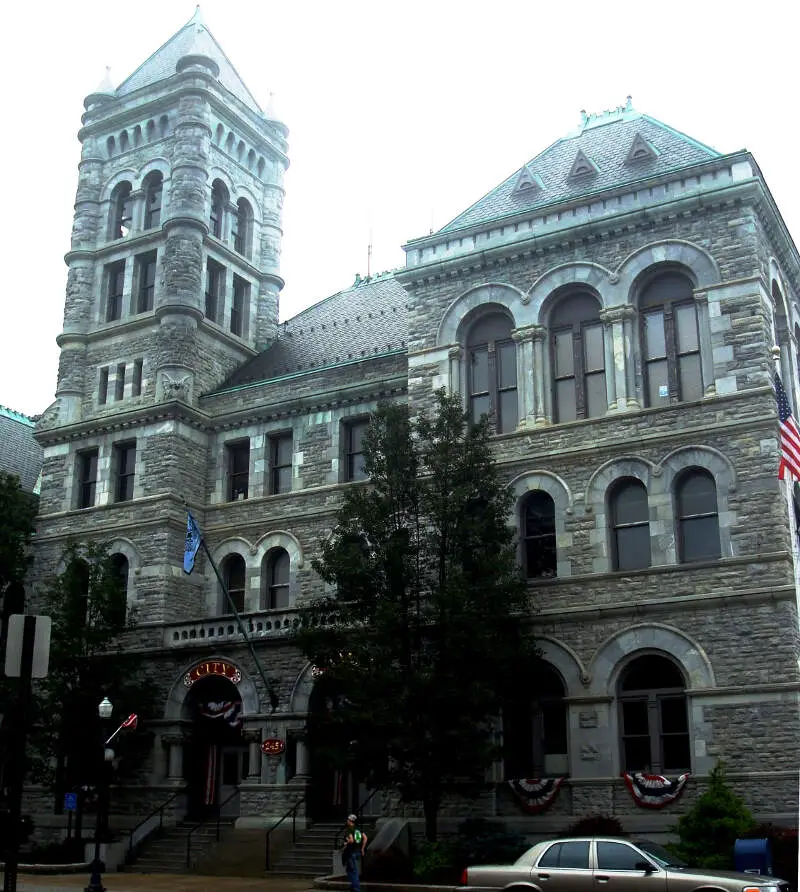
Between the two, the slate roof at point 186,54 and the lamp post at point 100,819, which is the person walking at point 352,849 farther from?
the slate roof at point 186,54

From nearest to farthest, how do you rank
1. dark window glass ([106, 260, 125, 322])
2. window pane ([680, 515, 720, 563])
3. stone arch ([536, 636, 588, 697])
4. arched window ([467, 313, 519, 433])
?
window pane ([680, 515, 720, 563]) → stone arch ([536, 636, 588, 697]) → arched window ([467, 313, 519, 433]) → dark window glass ([106, 260, 125, 322])

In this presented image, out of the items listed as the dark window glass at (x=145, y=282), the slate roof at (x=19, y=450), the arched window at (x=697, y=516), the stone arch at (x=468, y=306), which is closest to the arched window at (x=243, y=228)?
the dark window glass at (x=145, y=282)

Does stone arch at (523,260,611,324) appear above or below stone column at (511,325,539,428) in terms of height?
above

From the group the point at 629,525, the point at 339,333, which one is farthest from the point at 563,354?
the point at 339,333

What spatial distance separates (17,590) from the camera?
1450cm

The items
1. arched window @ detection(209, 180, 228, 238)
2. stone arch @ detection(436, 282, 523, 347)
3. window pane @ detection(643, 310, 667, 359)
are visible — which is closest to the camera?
window pane @ detection(643, 310, 667, 359)

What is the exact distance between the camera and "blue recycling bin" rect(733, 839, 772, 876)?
67.3 ft

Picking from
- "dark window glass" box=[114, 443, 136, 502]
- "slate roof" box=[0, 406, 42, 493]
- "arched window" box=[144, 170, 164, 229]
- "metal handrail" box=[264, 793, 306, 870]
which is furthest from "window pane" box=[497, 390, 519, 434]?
"slate roof" box=[0, 406, 42, 493]

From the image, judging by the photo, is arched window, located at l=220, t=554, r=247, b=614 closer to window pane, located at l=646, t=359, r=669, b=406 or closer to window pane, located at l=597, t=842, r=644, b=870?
window pane, located at l=646, t=359, r=669, b=406

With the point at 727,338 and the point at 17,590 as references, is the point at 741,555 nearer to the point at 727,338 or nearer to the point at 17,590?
the point at 727,338

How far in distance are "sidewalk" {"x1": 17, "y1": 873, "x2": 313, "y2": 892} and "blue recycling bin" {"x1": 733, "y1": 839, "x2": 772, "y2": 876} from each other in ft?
29.5

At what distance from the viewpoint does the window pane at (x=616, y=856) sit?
687 inches

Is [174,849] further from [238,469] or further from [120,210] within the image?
[120,210]

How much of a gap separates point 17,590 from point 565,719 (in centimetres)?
1610
